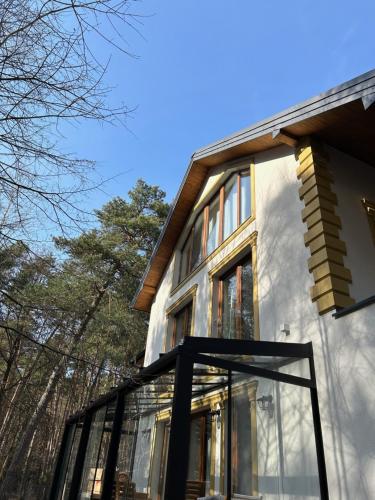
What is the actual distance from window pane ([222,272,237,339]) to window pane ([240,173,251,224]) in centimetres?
113

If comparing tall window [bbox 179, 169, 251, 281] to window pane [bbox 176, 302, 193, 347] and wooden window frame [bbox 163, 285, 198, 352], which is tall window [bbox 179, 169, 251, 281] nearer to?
wooden window frame [bbox 163, 285, 198, 352]

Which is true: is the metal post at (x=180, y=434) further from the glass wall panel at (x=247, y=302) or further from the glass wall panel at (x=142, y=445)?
the glass wall panel at (x=247, y=302)

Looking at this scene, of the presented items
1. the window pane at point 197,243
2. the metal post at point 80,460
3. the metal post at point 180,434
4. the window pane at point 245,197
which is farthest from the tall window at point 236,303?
the metal post at point 80,460

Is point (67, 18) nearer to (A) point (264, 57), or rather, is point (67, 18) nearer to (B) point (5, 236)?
(B) point (5, 236)

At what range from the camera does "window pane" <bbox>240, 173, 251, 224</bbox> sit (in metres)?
6.91

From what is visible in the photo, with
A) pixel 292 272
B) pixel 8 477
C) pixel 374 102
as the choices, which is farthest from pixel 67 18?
pixel 8 477

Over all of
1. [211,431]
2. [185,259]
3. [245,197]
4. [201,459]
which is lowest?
[201,459]

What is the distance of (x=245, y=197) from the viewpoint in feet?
23.5

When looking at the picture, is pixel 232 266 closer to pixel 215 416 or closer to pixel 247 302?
pixel 247 302

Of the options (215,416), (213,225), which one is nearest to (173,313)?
(213,225)

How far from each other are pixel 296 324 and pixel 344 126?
2.99 metres

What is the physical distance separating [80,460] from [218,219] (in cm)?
623

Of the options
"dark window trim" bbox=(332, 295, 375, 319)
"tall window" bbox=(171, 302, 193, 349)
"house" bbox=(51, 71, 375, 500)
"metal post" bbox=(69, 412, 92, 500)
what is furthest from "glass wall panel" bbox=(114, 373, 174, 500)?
"dark window trim" bbox=(332, 295, 375, 319)

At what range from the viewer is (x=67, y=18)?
2.41 metres
